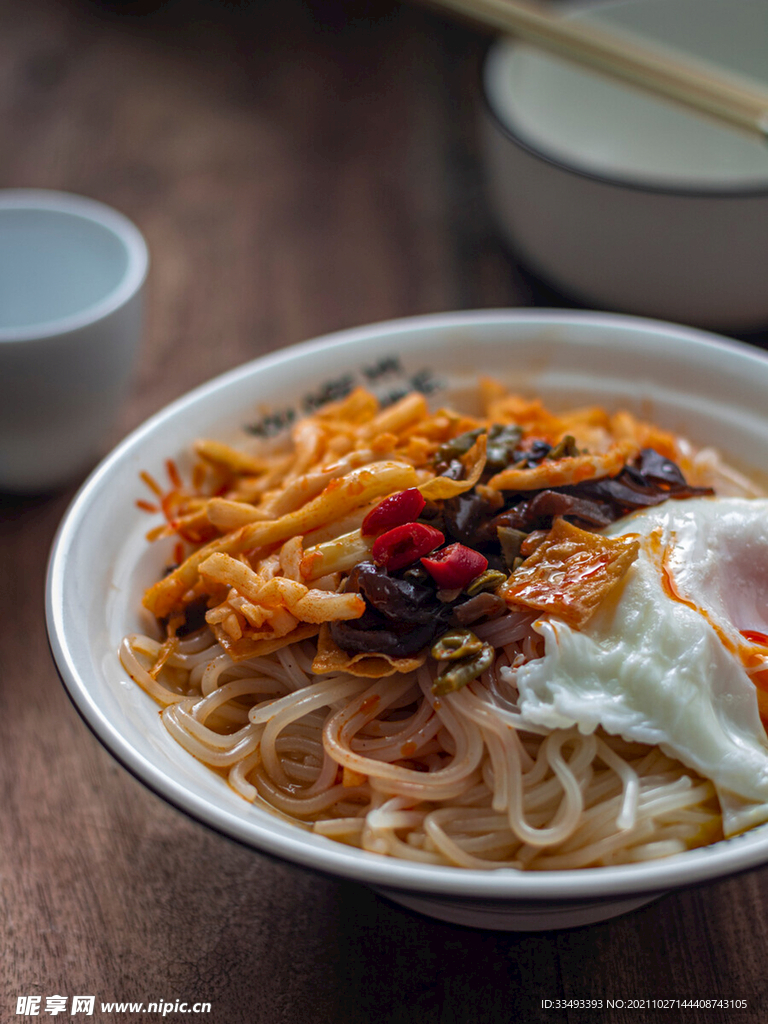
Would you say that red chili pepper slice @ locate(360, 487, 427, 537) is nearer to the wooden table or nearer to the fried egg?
the fried egg

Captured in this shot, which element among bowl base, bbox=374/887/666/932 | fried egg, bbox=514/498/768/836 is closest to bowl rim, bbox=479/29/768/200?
fried egg, bbox=514/498/768/836

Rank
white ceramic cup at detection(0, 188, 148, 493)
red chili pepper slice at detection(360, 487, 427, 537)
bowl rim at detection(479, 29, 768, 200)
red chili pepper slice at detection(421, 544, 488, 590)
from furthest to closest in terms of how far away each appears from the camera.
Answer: bowl rim at detection(479, 29, 768, 200)
white ceramic cup at detection(0, 188, 148, 493)
red chili pepper slice at detection(360, 487, 427, 537)
red chili pepper slice at detection(421, 544, 488, 590)

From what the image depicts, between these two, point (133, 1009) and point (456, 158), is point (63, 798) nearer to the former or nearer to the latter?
point (133, 1009)

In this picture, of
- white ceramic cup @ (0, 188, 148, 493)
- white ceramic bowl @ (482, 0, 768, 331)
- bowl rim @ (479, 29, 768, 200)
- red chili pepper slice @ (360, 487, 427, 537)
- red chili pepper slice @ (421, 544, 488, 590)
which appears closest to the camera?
red chili pepper slice @ (421, 544, 488, 590)

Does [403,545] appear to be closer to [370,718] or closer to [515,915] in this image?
[370,718]

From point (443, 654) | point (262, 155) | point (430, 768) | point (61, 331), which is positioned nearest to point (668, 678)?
point (443, 654)

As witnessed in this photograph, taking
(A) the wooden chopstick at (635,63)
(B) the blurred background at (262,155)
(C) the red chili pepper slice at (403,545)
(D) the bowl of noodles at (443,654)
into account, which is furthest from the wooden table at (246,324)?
(A) the wooden chopstick at (635,63)
